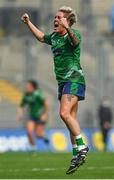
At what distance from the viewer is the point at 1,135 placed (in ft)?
89.4

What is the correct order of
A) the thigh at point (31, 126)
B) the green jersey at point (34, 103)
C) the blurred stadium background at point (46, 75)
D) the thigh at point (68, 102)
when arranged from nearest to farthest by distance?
the thigh at point (68, 102) → the thigh at point (31, 126) → the green jersey at point (34, 103) → the blurred stadium background at point (46, 75)

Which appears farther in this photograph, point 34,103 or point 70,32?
point 34,103

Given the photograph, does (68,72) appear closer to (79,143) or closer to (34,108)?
Result: (79,143)

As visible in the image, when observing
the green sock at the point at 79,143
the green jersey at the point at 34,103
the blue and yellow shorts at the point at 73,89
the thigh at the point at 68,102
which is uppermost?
the green jersey at the point at 34,103

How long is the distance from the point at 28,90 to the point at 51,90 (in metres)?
5.13

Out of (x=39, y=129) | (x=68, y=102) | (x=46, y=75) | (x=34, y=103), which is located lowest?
(x=39, y=129)

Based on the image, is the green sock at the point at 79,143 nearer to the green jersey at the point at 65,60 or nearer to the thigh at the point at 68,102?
the thigh at the point at 68,102

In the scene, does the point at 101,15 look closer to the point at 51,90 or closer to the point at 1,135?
the point at 51,90

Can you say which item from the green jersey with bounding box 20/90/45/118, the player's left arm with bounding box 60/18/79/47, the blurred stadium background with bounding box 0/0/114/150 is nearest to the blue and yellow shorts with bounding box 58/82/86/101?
the player's left arm with bounding box 60/18/79/47

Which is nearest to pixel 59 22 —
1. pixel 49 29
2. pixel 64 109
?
pixel 64 109

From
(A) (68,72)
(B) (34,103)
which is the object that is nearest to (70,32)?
(A) (68,72)

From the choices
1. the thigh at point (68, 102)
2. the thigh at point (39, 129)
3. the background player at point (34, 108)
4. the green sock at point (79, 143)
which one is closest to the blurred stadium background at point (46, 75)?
the thigh at point (39, 129)

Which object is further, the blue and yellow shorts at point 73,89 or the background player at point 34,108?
the background player at point 34,108

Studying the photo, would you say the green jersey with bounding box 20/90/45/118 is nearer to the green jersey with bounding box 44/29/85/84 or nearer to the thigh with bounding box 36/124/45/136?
the thigh with bounding box 36/124/45/136
